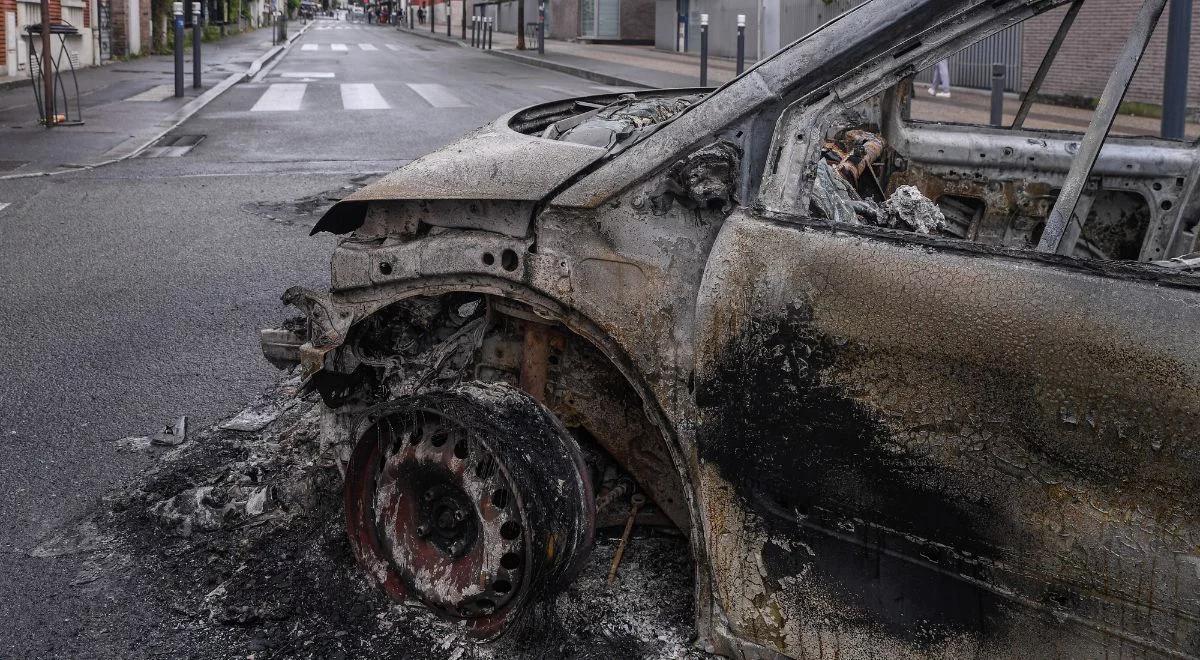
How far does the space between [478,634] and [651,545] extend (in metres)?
0.70

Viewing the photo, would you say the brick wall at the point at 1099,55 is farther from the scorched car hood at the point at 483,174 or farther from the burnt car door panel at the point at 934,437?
the burnt car door panel at the point at 934,437

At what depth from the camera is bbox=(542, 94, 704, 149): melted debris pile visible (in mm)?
3268

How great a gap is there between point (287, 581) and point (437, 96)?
50.5ft

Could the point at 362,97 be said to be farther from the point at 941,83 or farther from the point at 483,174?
the point at 483,174

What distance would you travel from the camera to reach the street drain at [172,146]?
11.3m

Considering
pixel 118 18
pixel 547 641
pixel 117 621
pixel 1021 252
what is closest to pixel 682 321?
pixel 1021 252

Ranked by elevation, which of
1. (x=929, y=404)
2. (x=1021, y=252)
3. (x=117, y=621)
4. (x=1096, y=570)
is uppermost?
(x=1021, y=252)

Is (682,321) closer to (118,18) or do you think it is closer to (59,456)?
(59,456)

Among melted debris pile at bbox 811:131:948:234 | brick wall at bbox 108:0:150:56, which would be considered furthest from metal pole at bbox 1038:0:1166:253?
brick wall at bbox 108:0:150:56

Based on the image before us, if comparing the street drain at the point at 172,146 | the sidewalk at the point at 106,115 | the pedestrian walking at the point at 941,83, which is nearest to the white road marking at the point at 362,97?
the sidewalk at the point at 106,115

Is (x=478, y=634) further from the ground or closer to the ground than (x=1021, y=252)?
closer to the ground

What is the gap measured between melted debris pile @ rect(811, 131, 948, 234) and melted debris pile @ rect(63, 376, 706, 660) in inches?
43.2

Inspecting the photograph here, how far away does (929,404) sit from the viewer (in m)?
2.06

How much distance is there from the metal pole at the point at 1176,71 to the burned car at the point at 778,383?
17.4 feet
